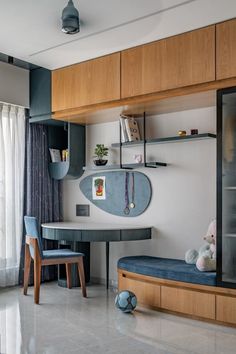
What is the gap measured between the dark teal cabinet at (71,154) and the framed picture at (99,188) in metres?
0.25

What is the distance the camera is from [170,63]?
150 inches

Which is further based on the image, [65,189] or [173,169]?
[65,189]

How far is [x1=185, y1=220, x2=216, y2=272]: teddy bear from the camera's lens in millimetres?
3650

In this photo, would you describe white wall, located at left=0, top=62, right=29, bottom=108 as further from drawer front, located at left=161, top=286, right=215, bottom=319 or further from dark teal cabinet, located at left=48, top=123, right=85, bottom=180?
drawer front, located at left=161, top=286, right=215, bottom=319

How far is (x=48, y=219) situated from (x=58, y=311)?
1.61 m

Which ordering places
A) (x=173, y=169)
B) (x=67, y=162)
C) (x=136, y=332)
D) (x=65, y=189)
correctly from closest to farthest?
(x=136, y=332) → (x=173, y=169) → (x=67, y=162) → (x=65, y=189)

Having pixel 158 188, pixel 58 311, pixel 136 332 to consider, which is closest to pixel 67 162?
pixel 158 188

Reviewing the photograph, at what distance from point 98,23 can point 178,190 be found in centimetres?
186

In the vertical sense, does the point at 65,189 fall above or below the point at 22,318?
above

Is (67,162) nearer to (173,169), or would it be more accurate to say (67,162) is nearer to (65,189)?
(65,189)

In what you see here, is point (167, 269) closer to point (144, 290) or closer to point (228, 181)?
point (144, 290)

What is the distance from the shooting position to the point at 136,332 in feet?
10.8

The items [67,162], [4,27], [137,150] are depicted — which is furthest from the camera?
[67,162]

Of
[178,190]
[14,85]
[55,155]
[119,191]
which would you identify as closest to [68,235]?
[119,191]
